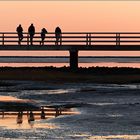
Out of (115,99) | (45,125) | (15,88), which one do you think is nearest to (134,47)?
(15,88)

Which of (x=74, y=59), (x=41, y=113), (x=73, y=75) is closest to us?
(x=41, y=113)

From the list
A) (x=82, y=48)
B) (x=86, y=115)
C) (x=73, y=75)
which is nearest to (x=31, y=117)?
(x=86, y=115)

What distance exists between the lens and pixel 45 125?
72.9 feet

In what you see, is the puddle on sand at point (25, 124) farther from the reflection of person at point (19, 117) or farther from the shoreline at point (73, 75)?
the shoreline at point (73, 75)

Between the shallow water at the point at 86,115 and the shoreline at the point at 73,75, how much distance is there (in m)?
4.29

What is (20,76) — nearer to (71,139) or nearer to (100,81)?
(100,81)

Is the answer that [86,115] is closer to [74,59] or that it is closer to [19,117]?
[19,117]

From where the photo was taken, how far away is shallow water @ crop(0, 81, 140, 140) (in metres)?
20.5

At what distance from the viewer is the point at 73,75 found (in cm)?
4672

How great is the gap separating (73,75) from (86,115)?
2164cm

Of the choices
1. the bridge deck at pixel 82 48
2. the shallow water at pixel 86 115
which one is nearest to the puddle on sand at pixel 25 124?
the shallow water at pixel 86 115

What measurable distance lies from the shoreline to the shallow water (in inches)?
169

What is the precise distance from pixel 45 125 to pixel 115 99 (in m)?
9.41

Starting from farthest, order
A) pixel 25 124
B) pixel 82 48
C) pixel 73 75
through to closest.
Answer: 1. pixel 82 48
2. pixel 73 75
3. pixel 25 124
